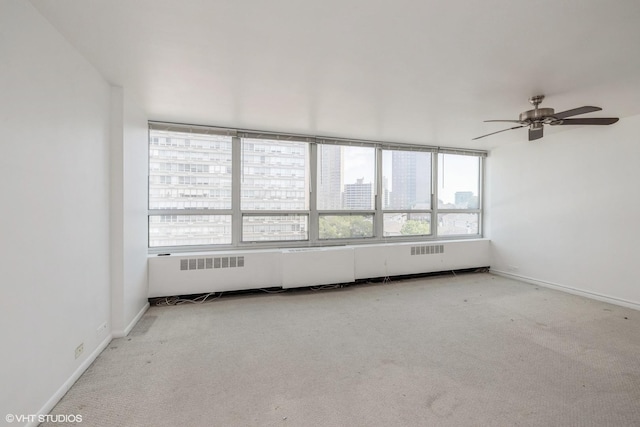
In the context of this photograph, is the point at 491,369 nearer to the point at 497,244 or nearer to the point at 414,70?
the point at 414,70

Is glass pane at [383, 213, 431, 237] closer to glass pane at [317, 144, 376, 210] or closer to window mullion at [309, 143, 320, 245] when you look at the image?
glass pane at [317, 144, 376, 210]

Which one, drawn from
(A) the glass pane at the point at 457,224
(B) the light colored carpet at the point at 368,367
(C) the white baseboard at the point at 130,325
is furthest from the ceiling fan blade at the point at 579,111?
(C) the white baseboard at the point at 130,325

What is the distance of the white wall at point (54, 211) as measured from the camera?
139 cm

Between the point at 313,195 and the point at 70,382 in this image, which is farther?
the point at 313,195

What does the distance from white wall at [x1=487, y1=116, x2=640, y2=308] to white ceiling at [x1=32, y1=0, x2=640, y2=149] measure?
698 millimetres

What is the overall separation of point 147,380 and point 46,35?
238 centimetres

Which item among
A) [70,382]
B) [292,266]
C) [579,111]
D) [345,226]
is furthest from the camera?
[345,226]

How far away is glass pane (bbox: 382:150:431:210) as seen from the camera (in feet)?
16.5

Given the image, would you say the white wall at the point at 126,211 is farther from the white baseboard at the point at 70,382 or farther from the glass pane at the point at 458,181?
the glass pane at the point at 458,181

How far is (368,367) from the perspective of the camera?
2143 millimetres

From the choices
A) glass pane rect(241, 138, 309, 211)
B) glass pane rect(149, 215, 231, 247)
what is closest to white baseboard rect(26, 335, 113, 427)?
glass pane rect(149, 215, 231, 247)

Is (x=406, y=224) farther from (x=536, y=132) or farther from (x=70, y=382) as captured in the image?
(x=70, y=382)

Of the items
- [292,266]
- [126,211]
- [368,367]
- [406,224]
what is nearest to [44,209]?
[126,211]

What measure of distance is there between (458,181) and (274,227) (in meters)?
3.85
